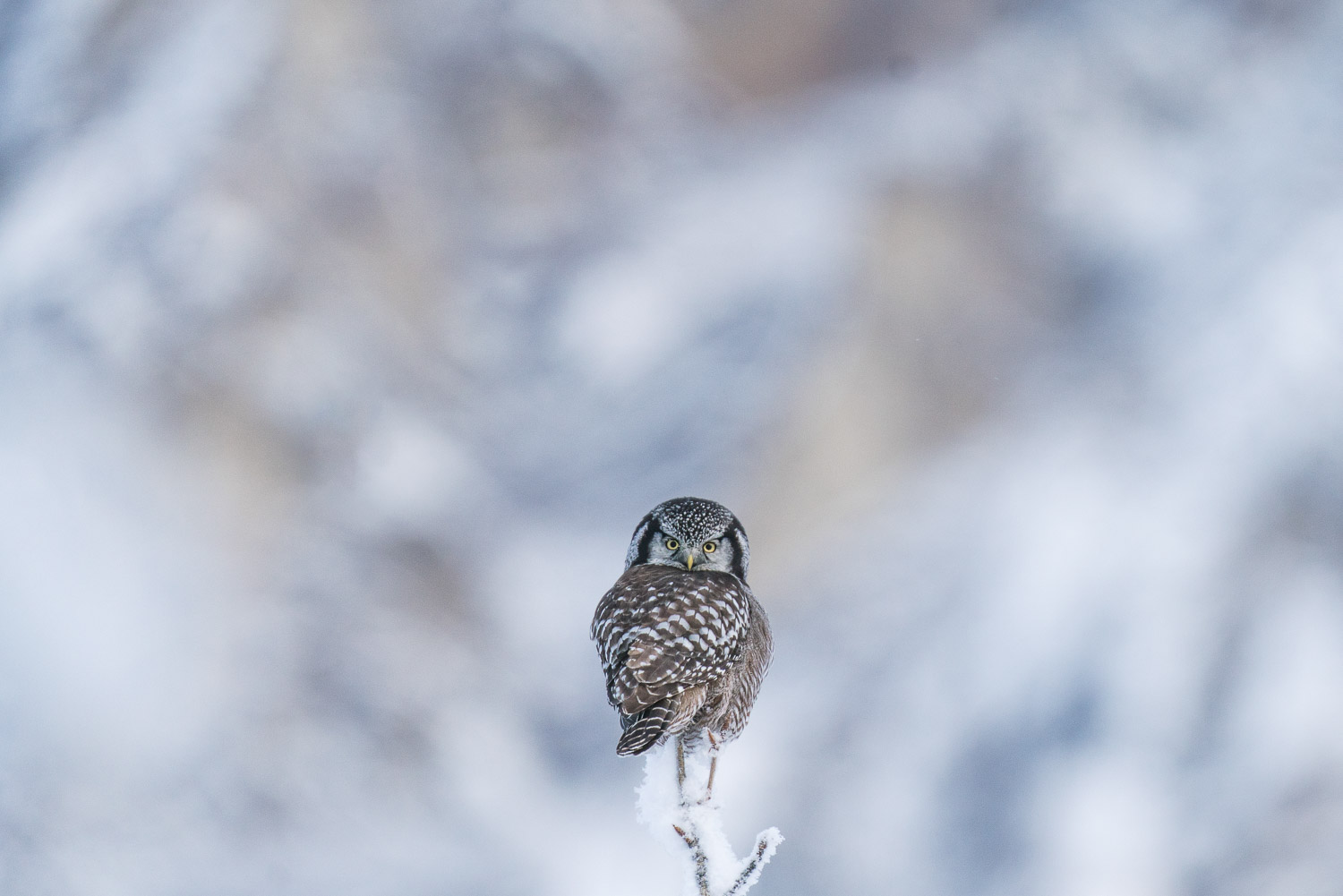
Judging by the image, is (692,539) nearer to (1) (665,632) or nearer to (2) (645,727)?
(1) (665,632)

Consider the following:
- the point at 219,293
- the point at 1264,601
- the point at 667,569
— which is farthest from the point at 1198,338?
the point at 219,293

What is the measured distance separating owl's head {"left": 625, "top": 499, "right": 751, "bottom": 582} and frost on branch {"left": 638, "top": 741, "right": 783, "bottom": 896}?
60cm

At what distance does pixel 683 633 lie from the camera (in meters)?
1.75

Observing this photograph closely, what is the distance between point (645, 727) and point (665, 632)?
9.0 inches

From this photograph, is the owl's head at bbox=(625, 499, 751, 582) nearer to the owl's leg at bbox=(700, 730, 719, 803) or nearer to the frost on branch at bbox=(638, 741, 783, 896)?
the owl's leg at bbox=(700, 730, 719, 803)

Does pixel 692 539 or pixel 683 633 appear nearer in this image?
pixel 683 633

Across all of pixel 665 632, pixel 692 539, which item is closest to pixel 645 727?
pixel 665 632

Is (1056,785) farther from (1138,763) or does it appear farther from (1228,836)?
(1228,836)

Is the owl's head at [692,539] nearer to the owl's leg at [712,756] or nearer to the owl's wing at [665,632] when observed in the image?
the owl's wing at [665,632]

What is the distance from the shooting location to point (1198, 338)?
8.12m

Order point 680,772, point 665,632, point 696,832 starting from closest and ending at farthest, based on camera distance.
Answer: point 696,832, point 680,772, point 665,632

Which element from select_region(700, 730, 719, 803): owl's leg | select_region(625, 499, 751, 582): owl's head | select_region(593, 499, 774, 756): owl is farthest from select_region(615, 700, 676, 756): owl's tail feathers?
select_region(625, 499, 751, 582): owl's head

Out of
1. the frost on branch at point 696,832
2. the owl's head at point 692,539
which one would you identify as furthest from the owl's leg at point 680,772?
the owl's head at point 692,539

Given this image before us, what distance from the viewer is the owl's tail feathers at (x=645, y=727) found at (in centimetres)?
144
